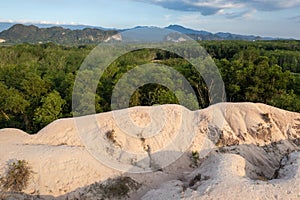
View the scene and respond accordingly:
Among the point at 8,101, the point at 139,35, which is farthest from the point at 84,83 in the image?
the point at 139,35

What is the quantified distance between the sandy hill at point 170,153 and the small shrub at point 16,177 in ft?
0.92

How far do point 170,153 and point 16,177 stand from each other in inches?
293

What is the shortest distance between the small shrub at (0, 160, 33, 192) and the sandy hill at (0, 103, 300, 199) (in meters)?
0.28

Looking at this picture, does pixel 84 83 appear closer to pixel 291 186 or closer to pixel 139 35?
pixel 139 35

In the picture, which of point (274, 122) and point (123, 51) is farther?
point (123, 51)

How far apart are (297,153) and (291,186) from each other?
3.63 m

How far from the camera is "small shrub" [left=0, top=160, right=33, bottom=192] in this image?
12.5 metres

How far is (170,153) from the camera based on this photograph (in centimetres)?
1574

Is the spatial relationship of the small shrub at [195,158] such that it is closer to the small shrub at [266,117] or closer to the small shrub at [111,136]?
the small shrub at [111,136]

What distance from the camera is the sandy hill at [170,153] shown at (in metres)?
11.1

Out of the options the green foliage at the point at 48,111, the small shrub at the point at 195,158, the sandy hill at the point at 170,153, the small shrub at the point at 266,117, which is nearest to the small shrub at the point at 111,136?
the sandy hill at the point at 170,153

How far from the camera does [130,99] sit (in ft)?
95.3

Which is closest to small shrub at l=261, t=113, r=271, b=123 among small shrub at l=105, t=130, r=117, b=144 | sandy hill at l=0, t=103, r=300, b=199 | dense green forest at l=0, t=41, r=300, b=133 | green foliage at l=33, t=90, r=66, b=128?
sandy hill at l=0, t=103, r=300, b=199

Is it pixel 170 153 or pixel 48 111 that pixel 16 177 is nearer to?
pixel 170 153
